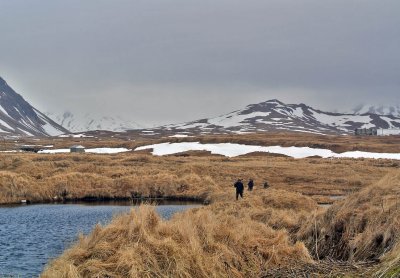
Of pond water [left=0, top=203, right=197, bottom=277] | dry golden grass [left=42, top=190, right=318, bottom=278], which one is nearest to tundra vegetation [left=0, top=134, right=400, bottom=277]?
dry golden grass [left=42, top=190, right=318, bottom=278]

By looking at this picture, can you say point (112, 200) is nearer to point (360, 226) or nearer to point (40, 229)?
point (40, 229)

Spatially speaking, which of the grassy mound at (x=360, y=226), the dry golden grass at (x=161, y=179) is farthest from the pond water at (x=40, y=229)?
the grassy mound at (x=360, y=226)

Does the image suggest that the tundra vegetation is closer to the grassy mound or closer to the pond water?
the grassy mound

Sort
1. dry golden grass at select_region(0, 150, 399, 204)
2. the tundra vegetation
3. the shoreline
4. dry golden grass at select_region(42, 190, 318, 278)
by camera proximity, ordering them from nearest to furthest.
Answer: the tundra vegetation < dry golden grass at select_region(42, 190, 318, 278) < the shoreline < dry golden grass at select_region(0, 150, 399, 204)

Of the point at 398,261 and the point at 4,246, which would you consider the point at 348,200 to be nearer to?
the point at 398,261

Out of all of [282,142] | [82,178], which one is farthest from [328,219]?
[282,142]

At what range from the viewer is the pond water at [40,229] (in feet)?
76.1

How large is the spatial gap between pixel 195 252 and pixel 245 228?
3.48 m

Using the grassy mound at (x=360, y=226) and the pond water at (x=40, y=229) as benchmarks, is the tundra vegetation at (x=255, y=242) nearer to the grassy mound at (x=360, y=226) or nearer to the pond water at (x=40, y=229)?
the grassy mound at (x=360, y=226)

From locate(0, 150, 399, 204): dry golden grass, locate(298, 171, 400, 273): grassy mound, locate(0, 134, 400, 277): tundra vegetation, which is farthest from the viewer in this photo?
locate(0, 150, 399, 204): dry golden grass

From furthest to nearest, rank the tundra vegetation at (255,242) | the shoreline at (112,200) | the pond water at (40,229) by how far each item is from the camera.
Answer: the shoreline at (112,200)
the pond water at (40,229)
the tundra vegetation at (255,242)

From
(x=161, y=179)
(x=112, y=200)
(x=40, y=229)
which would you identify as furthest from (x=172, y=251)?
(x=161, y=179)

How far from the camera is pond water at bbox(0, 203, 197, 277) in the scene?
2319cm

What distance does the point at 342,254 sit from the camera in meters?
18.4
